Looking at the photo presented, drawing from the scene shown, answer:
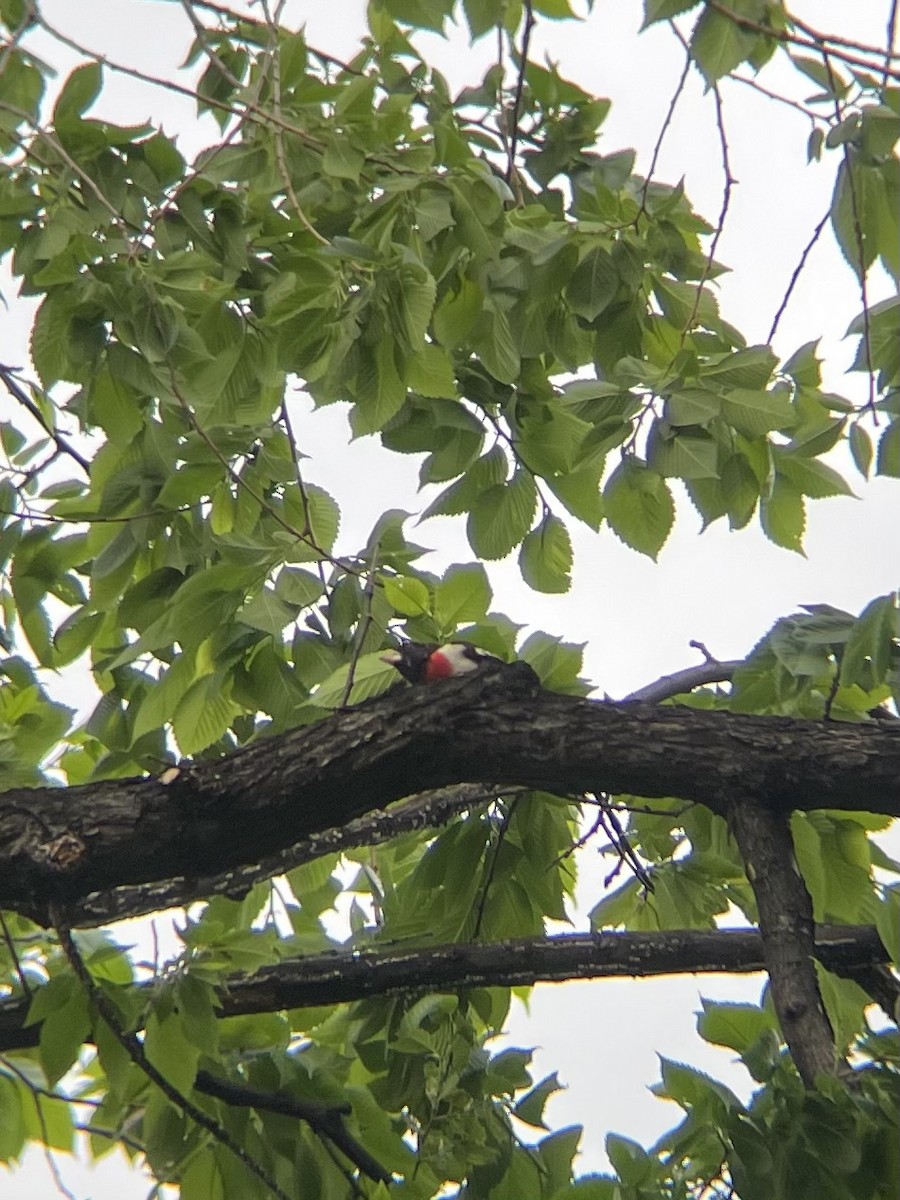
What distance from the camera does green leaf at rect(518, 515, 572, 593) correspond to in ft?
7.80

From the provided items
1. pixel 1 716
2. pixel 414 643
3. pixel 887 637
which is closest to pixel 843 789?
pixel 887 637

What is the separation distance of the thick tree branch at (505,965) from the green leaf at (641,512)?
0.66 meters

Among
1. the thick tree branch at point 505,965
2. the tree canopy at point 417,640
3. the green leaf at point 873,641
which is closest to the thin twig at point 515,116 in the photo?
the tree canopy at point 417,640

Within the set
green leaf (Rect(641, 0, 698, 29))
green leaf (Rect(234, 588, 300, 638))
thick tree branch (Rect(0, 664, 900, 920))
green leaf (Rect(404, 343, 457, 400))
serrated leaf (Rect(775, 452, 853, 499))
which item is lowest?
thick tree branch (Rect(0, 664, 900, 920))

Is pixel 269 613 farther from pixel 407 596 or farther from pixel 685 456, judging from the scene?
pixel 685 456

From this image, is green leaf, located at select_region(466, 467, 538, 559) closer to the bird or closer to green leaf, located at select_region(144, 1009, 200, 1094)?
the bird

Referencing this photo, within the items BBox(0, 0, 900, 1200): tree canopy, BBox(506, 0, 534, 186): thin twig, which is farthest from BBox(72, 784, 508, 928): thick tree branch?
BBox(506, 0, 534, 186): thin twig

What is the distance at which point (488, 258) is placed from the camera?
209 centimetres

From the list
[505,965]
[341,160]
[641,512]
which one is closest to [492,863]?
[505,965]

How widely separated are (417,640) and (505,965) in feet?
Answer: 1.83

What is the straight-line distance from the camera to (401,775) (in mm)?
1852

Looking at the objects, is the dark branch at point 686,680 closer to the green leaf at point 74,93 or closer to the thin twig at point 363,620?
the thin twig at point 363,620

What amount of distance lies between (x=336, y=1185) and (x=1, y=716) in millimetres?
1172

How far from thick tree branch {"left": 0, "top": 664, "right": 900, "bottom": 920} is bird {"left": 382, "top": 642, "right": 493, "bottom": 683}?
0.10 metres
